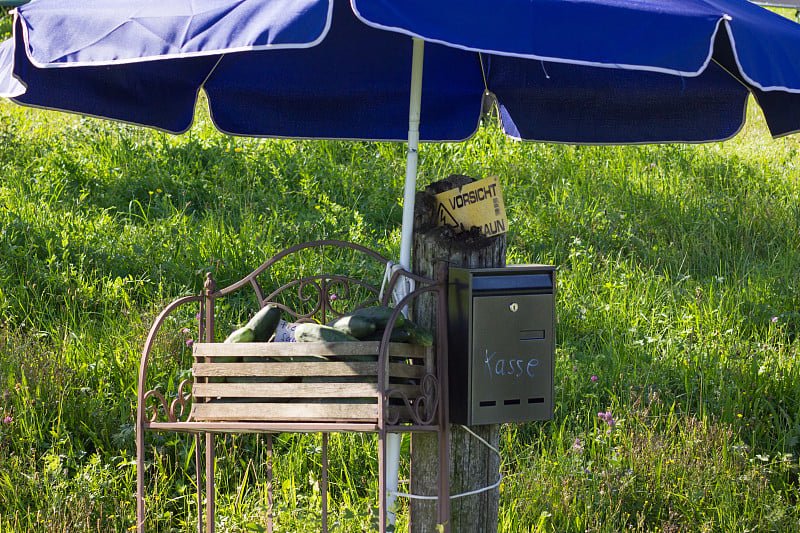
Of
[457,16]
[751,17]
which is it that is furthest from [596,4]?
[751,17]

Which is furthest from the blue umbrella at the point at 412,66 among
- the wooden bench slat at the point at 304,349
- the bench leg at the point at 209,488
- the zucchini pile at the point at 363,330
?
the bench leg at the point at 209,488

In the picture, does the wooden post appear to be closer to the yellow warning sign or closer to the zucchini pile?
the yellow warning sign

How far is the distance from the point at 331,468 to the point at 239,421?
1713 millimetres

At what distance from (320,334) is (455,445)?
632mm

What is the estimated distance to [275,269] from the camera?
5.22 m

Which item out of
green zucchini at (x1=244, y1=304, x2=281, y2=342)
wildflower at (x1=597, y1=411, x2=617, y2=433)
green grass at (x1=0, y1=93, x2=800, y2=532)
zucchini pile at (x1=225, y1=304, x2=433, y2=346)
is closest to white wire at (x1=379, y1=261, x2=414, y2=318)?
zucchini pile at (x1=225, y1=304, x2=433, y2=346)

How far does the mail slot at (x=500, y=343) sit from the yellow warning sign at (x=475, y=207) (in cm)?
16

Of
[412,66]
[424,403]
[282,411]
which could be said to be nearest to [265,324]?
[282,411]

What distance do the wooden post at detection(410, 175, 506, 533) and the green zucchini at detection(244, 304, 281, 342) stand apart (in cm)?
48

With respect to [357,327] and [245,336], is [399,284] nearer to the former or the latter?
[357,327]

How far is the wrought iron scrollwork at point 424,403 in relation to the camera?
7.89 ft

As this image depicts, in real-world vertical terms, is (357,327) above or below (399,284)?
below

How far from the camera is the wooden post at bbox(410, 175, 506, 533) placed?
270 centimetres

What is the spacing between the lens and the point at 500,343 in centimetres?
262
